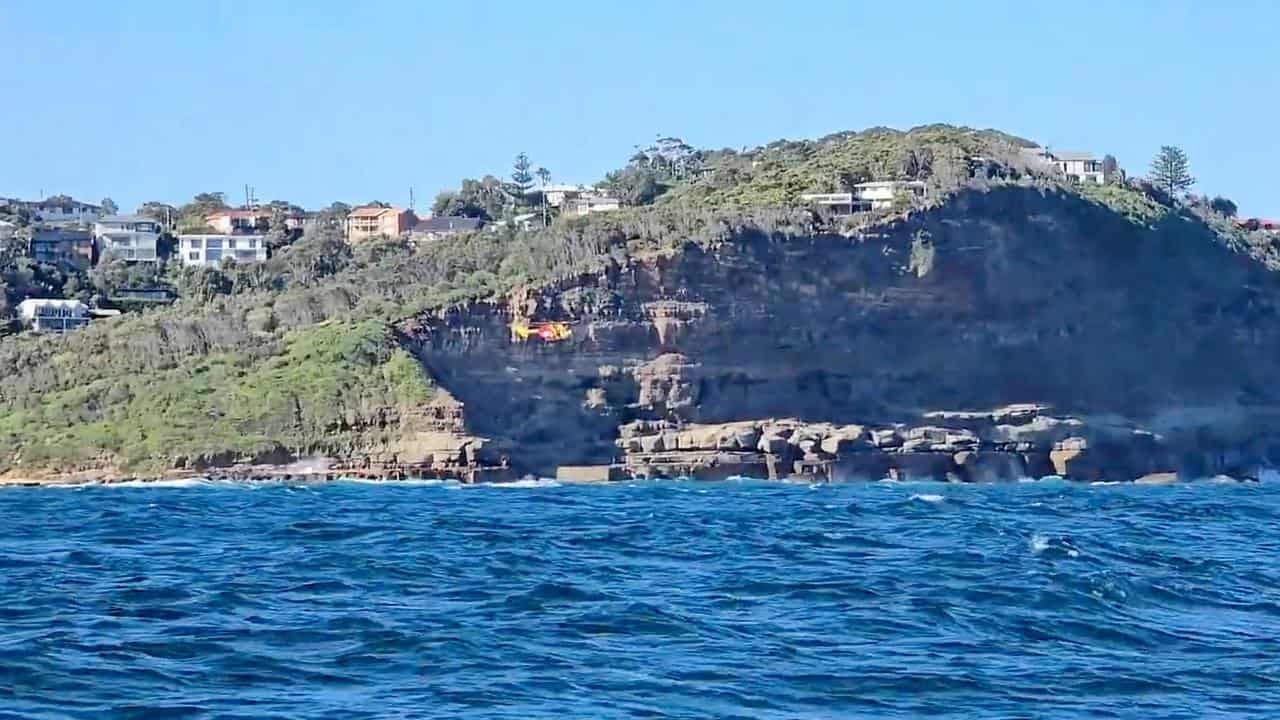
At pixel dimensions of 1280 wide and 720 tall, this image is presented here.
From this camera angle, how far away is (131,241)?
143875 millimetres

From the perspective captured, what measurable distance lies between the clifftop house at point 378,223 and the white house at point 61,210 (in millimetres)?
19870

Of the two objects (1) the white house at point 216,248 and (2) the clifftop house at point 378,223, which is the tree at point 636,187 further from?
(1) the white house at point 216,248

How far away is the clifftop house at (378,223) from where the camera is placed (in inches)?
5891

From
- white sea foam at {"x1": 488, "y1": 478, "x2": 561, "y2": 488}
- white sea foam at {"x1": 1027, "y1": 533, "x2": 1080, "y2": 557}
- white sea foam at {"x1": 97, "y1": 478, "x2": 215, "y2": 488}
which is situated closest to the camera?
white sea foam at {"x1": 1027, "y1": 533, "x2": 1080, "y2": 557}

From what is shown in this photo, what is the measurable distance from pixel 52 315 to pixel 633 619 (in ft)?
321

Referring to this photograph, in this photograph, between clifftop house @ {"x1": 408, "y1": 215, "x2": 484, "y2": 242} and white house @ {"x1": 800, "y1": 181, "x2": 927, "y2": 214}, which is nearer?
white house @ {"x1": 800, "y1": 181, "x2": 927, "y2": 214}

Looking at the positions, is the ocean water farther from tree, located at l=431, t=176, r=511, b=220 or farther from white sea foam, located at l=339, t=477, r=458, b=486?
tree, located at l=431, t=176, r=511, b=220

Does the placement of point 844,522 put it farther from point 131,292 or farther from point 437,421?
point 131,292

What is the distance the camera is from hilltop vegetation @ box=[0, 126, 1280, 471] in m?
93.6

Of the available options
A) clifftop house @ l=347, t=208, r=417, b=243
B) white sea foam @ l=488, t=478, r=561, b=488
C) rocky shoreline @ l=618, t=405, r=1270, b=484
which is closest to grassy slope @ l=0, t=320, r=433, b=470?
white sea foam @ l=488, t=478, r=561, b=488

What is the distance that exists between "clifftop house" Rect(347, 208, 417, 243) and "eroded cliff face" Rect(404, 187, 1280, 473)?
51.7m

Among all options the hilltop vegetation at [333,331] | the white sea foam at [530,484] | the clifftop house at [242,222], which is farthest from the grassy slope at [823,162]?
the clifftop house at [242,222]

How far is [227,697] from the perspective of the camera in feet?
69.2

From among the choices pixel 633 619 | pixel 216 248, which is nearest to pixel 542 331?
pixel 216 248
